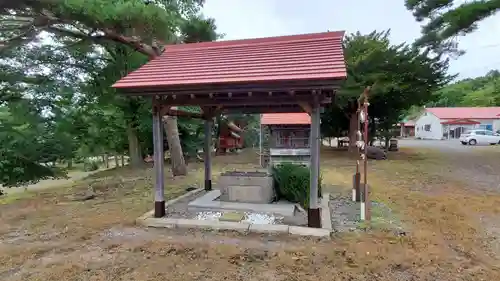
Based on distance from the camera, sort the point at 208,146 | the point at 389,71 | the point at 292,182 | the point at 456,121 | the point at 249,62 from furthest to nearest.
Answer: the point at 456,121 → the point at 389,71 → the point at 208,146 → the point at 292,182 → the point at 249,62

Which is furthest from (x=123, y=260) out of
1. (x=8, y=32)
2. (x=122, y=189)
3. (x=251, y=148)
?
(x=251, y=148)

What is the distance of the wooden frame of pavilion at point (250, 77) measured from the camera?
13.2ft

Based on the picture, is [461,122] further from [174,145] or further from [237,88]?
[237,88]

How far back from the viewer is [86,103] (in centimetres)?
1173

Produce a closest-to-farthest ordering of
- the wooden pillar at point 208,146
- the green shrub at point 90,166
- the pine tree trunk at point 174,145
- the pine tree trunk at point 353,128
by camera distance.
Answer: the wooden pillar at point 208,146
the pine tree trunk at point 174,145
the pine tree trunk at point 353,128
the green shrub at point 90,166

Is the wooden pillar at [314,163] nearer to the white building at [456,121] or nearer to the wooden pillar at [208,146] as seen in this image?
the wooden pillar at [208,146]

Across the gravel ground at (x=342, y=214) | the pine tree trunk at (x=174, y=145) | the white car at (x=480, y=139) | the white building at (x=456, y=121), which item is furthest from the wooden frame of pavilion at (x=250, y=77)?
the white building at (x=456, y=121)

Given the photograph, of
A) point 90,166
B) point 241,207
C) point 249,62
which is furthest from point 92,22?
point 90,166

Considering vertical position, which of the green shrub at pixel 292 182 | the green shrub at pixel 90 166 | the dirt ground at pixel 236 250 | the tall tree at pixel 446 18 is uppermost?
the tall tree at pixel 446 18

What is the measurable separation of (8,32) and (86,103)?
5.22 m

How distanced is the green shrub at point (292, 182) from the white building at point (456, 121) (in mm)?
32508

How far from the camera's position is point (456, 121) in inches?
1230

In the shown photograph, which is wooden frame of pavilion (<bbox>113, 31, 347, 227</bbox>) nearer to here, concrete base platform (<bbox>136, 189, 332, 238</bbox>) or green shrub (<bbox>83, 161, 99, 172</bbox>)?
concrete base platform (<bbox>136, 189, 332, 238</bbox>)

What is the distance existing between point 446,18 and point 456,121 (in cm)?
2520
